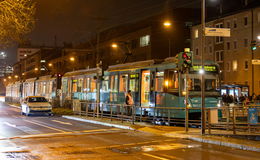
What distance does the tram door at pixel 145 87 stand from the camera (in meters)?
22.7

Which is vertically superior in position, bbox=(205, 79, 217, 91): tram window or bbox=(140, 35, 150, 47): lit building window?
bbox=(140, 35, 150, 47): lit building window

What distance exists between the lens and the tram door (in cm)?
2272

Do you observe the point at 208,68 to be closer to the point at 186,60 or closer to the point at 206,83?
the point at 206,83

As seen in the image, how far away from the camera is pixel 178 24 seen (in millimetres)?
68875

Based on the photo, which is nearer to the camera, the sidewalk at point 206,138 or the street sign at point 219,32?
the sidewalk at point 206,138

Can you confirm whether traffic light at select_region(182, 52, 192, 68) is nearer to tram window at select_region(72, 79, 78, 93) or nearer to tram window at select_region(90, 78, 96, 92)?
tram window at select_region(90, 78, 96, 92)

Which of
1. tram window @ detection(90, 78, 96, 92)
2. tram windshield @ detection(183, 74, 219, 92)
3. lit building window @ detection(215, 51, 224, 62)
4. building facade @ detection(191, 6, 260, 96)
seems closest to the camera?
tram windshield @ detection(183, 74, 219, 92)

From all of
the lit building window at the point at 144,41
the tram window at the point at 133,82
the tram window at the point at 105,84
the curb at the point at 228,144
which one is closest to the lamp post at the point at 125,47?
A: the lit building window at the point at 144,41

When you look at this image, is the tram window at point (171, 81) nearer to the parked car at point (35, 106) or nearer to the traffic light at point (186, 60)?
the traffic light at point (186, 60)

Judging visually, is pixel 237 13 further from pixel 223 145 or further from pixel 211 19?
pixel 223 145

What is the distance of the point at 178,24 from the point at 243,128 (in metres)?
55.9

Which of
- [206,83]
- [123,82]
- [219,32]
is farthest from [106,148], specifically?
[123,82]

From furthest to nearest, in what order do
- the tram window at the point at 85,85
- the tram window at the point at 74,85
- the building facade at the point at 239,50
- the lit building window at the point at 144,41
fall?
the lit building window at the point at 144,41, the building facade at the point at 239,50, the tram window at the point at 74,85, the tram window at the point at 85,85

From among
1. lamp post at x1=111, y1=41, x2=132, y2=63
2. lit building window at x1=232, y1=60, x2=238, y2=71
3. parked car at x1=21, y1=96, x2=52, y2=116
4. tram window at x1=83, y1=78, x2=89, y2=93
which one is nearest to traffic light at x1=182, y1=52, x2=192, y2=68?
lamp post at x1=111, y1=41, x2=132, y2=63
